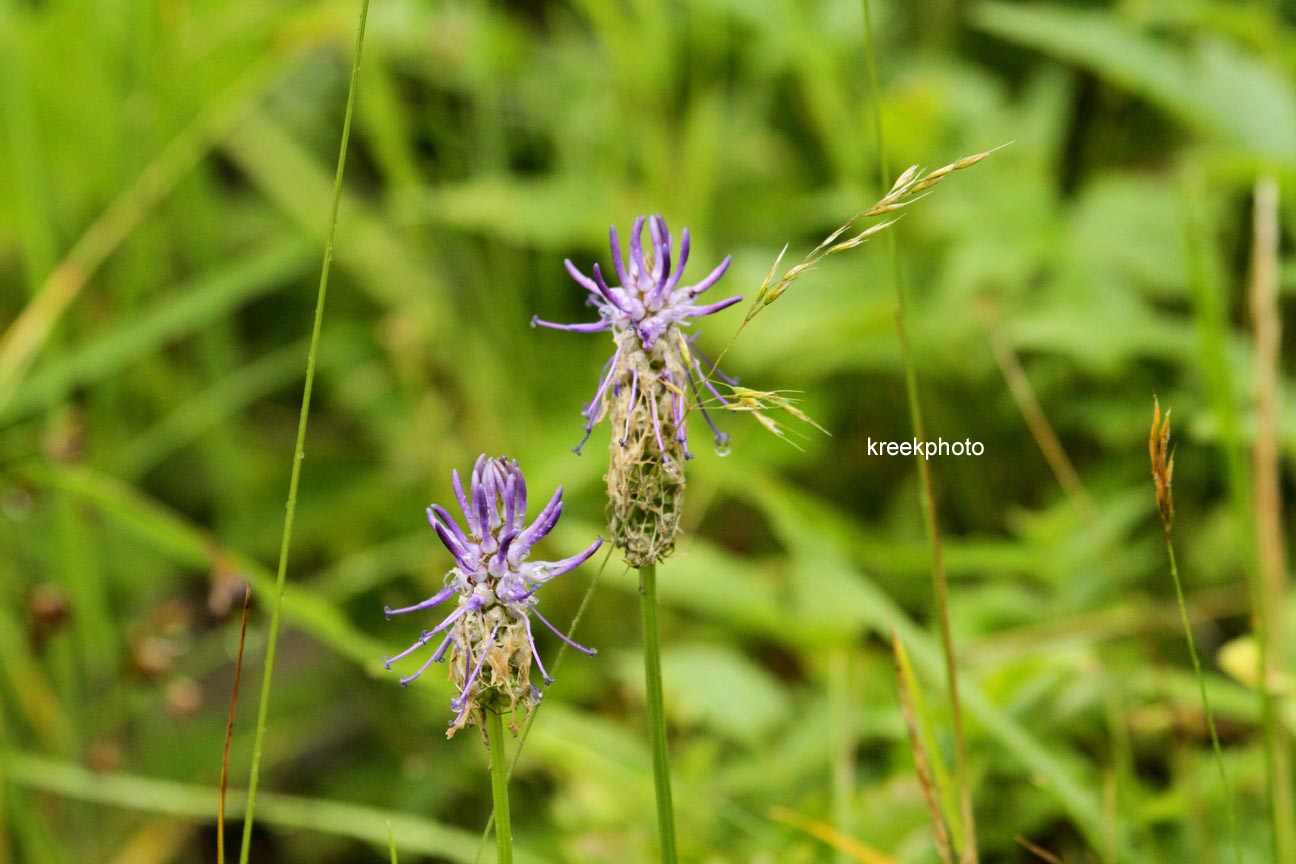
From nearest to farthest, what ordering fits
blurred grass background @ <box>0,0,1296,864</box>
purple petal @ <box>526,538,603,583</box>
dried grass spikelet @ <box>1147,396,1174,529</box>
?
purple petal @ <box>526,538,603,583</box>
dried grass spikelet @ <box>1147,396,1174,529</box>
blurred grass background @ <box>0,0,1296,864</box>

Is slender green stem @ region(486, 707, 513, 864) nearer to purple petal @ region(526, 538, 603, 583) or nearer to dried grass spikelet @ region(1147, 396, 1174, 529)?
purple petal @ region(526, 538, 603, 583)

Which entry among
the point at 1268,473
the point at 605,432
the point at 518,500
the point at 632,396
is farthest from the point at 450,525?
the point at 605,432

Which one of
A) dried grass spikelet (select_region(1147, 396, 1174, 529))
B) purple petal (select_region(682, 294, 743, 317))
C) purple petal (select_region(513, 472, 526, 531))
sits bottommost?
purple petal (select_region(513, 472, 526, 531))

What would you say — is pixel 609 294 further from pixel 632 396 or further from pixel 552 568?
pixel 552 568

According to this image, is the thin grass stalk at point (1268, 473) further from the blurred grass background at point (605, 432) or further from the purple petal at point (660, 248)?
the purple petal at point (660, 248)

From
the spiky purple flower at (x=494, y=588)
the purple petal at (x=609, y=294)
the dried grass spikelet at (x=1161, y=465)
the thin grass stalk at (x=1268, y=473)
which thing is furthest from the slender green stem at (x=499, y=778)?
the thin grass stalk at (x=1268, y=473)

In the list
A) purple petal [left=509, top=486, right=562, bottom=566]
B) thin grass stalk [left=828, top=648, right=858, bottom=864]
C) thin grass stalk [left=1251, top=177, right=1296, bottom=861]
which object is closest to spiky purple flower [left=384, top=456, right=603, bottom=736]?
purple petal [left=509, top=486, right=562, bottom=566]
